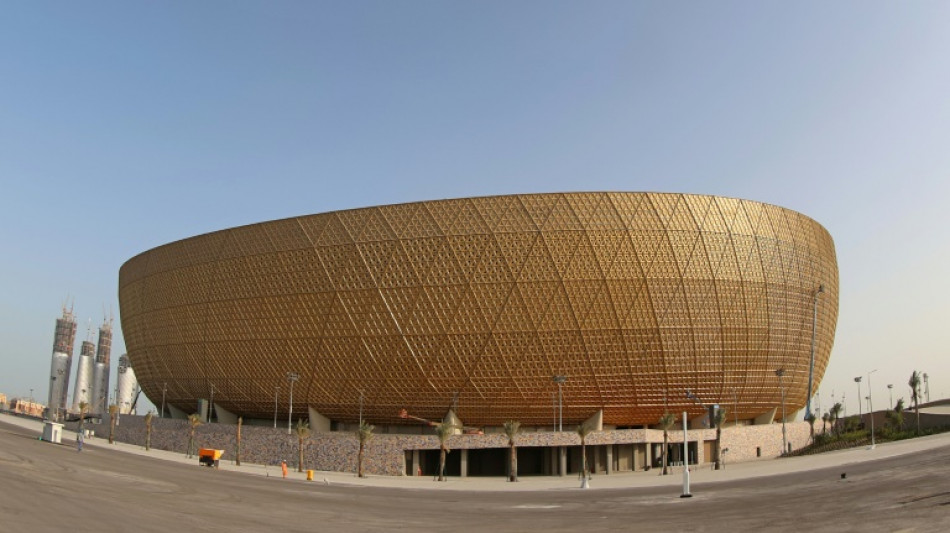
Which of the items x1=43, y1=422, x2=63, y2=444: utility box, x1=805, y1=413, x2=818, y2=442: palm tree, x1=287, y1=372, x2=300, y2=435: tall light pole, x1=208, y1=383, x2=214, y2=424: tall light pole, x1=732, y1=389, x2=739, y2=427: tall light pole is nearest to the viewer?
x1=43, y1=422, x2=63, y2=444: utility box

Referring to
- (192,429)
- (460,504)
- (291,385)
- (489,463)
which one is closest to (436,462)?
(489,463)

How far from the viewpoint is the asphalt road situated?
718 inches

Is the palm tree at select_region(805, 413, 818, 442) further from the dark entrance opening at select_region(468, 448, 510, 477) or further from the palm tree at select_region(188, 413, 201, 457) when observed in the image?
the palm tree at select_region(188, 413, 201, 457)

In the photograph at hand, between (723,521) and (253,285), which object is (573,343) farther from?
(723,521)

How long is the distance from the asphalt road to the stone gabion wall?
13137 mm

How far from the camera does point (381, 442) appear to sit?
47.8 m

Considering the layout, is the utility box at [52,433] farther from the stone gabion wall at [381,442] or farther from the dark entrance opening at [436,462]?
the dark entrance opening at [436,462]

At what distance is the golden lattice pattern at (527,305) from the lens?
49.6 meters

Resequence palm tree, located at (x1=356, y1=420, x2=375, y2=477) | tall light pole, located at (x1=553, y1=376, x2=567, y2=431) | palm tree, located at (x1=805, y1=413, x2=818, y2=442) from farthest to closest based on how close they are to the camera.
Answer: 1. palm tree, located at (x1=805, y1=413, x2=818, y2=442)
2. tall light pole, located at (x1=553, y1=376, x2=567, y2=431)
3. palm tree, located at (x1=356, y1=420, x2=375, y2=477)

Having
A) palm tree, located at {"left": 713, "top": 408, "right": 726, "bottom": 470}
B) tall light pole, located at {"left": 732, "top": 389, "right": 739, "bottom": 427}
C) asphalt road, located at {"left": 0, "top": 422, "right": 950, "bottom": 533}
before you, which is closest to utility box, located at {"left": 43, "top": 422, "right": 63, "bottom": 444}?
asphalt road, located at {"left": 0, "top": 422, "right": 950, "bottom": 533}

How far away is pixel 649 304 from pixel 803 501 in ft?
89.6

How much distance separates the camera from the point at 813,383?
6325 cm

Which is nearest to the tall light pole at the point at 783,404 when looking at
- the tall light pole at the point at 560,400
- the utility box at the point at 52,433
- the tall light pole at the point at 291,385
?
the tall light pole at the point at 560,400

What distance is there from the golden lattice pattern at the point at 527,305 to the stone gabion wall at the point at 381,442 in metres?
2.53
